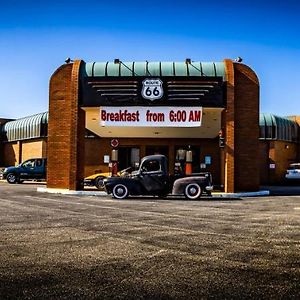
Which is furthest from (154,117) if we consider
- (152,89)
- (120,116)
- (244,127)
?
(244,127)

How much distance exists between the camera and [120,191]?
19.8 meters

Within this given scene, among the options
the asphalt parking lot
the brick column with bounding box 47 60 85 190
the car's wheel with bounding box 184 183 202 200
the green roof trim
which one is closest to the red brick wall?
the green roof trim

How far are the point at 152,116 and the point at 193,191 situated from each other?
5.25 meters

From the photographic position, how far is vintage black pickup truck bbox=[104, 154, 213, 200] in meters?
19.5

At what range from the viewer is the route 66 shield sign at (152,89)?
23.0 metres

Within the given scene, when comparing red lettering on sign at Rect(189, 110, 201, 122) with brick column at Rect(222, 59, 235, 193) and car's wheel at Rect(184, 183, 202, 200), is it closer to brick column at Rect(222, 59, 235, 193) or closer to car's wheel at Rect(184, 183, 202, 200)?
brick column at Rect(222, 59, 235, 193)

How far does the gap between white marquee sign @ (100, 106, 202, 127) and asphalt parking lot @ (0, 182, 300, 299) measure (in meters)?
10.8

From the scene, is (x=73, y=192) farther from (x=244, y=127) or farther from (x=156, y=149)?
(x=156, y=149)

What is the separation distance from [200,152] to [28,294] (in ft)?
98.5

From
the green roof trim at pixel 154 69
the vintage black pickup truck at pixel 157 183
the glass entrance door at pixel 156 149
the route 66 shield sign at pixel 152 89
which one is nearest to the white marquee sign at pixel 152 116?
the route 66 shield sign at pixel 152 89

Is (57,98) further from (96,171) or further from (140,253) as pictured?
(140,253)

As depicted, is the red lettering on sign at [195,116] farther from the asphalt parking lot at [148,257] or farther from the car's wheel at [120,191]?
the asphalt parking lot at [148,257]

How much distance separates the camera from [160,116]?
23.0m

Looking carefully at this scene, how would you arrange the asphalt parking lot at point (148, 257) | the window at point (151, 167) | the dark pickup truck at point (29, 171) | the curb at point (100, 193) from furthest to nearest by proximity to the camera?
the dark pickup truck at point (29, 171)
the curb at point (100, 193)
the window at point (151, 167)
the asphalt parking lot at point (148, 257)
